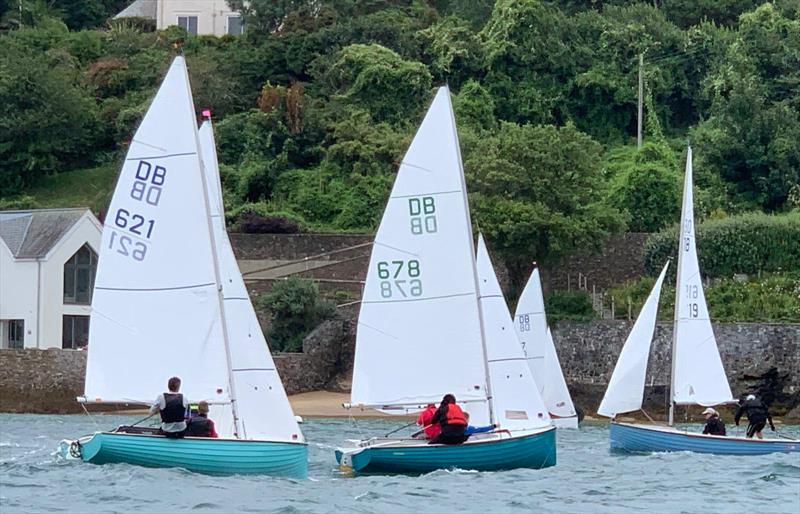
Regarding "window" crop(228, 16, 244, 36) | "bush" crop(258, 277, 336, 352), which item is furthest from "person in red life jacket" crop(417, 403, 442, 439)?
"window" crop(228, 16, 244, 36)

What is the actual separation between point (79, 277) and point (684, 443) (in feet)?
83.1

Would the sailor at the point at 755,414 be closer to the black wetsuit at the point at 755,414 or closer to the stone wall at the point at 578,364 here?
the black wetsuit at the point at 755,414

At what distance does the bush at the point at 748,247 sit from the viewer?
174 feet

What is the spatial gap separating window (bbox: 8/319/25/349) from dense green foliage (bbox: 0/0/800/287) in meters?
10.1

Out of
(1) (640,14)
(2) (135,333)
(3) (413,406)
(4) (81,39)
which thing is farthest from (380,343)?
(4) (81,39)

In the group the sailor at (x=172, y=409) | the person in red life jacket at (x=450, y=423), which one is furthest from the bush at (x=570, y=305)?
the sailor at (x=172, y=409)

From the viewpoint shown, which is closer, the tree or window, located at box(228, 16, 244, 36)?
the tree

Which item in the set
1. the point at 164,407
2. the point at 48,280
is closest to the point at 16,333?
the point at 48,280

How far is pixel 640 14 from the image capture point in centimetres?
6831

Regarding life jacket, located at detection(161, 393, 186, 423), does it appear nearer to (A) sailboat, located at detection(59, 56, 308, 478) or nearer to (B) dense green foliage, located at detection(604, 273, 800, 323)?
(A) sailboat, located at detection(59, 56, 308, 478)

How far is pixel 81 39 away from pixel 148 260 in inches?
1958

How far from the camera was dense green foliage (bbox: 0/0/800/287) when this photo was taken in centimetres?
5997

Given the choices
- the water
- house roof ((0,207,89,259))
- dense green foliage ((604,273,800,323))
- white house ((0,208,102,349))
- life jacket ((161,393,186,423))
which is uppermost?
house roof ((0,207,89,259))

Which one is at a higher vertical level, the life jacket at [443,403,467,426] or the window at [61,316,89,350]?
the window at [61,316,89,350]
